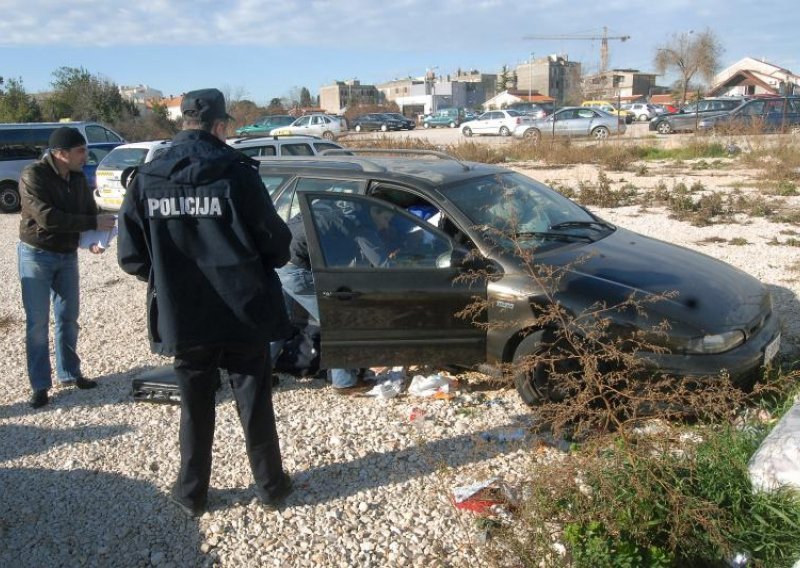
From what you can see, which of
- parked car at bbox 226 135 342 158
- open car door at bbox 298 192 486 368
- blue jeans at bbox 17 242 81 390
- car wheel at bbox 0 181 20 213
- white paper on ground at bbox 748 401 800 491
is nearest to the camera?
white paper on ground at bbox 748 401 800 491

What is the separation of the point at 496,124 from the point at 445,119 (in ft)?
55.2

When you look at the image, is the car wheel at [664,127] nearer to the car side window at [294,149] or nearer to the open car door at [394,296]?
the car side window at [294,149]

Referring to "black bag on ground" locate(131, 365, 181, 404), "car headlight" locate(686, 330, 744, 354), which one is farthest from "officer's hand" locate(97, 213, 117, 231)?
"car headlight" locate(686, 330, 744, 354)

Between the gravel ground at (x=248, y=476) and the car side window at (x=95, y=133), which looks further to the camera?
the car side window at (x=95, y=133)

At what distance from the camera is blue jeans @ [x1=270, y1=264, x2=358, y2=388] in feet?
15.8

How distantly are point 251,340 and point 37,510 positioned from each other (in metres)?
1.53

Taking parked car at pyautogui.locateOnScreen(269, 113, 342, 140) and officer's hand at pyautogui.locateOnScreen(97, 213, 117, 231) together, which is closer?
officer's hand at pyautogui.locateOnScreen(97, 213, 117, 231)

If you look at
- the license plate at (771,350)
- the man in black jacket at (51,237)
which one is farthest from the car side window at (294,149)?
the license plate at (771,350)

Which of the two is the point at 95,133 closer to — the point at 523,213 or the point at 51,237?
the point at 51,237

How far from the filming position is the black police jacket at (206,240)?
2.98 meters

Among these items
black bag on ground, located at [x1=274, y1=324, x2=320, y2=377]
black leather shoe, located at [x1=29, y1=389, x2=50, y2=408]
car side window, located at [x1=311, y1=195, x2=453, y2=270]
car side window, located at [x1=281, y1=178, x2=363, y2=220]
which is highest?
car side window, located at [x1=281, y1=178, x2=363, y2=220]

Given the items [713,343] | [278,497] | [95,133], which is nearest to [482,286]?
[713,343]

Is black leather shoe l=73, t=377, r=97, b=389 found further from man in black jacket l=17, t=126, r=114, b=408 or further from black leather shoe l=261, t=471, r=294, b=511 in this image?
black leather shoe l=261, t=471, r=294, b=511

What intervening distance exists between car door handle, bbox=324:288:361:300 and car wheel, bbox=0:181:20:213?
1461 centimetres
